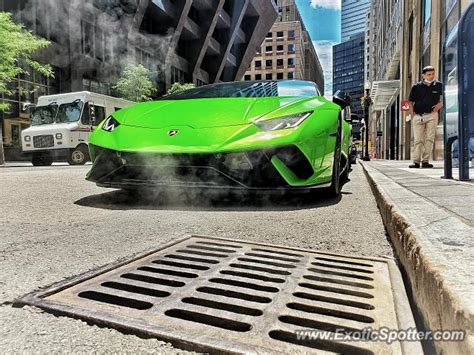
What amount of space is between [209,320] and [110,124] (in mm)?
2473

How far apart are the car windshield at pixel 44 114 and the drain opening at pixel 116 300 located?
39.8 ft

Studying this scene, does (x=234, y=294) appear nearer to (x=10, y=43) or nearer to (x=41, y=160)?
(x=41, y=160)

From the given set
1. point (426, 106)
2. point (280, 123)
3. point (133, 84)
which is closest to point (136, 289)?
point (280, 123)

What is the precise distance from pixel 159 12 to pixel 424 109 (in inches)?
907

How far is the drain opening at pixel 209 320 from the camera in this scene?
105 centimetres

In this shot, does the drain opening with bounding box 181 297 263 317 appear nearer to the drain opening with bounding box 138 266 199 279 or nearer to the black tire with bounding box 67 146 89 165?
the drain opening with bounding box 138 266 199 279

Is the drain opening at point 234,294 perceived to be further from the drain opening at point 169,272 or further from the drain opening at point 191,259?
the drain opening at point 191,259

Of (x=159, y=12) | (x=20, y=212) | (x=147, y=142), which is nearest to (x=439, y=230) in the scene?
(x=147, y=142)

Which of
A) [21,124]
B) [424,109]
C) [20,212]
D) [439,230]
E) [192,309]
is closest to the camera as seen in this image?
[192,309]

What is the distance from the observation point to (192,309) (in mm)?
1135

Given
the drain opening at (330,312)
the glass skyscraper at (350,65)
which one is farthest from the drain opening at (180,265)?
the glass skyscraper at (350,65)

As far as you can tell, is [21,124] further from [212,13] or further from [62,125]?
[212,13]

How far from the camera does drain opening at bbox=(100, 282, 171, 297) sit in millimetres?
1280

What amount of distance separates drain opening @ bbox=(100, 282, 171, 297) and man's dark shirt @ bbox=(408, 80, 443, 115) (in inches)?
244
